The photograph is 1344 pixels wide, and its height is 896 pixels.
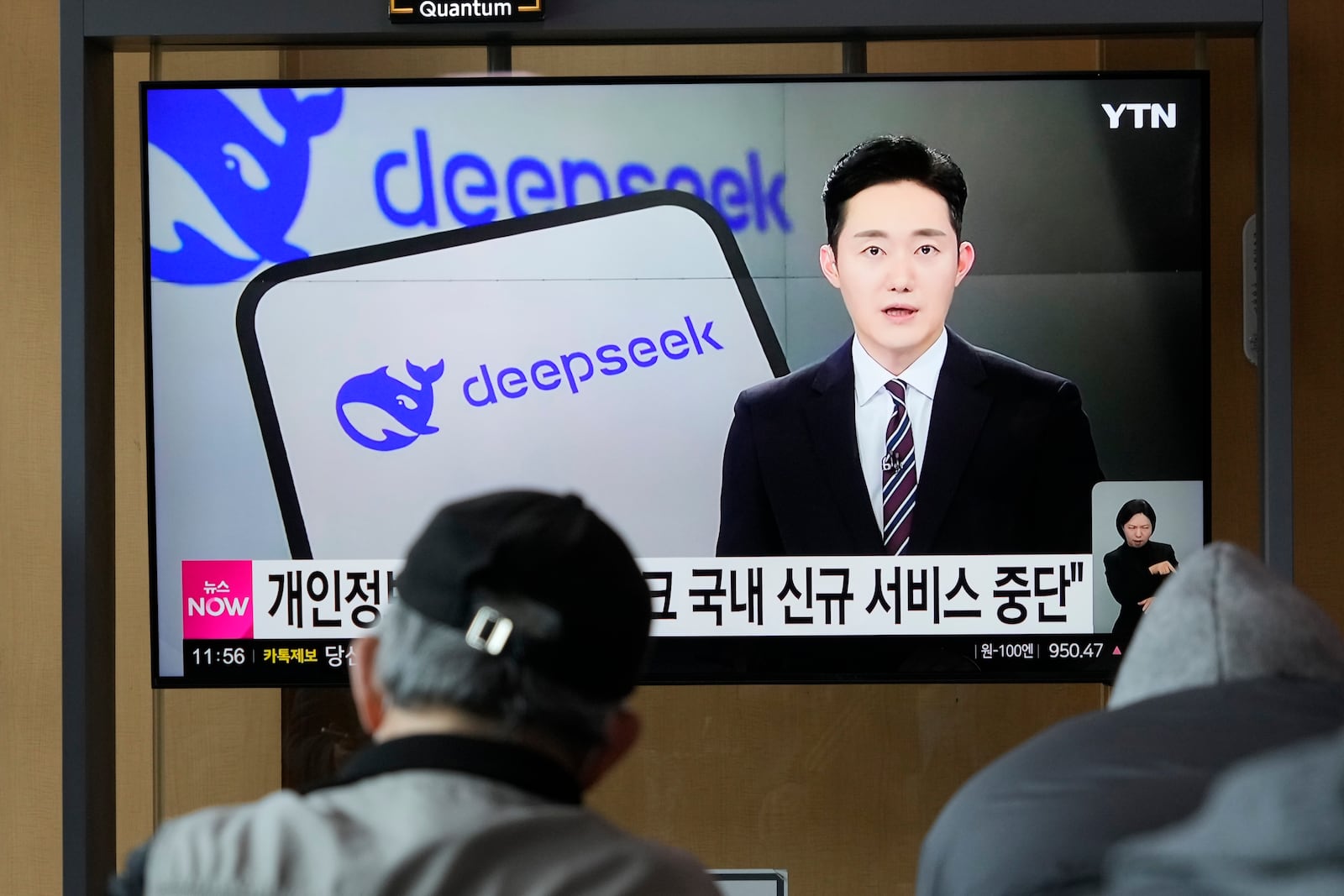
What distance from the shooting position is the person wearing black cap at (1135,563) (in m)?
2.84

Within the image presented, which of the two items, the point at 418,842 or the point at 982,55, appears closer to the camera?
the point at 418,842

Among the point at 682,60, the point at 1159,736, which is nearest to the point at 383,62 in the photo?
the point at 682,60

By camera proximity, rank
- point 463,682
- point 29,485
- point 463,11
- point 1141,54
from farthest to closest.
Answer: point 29,485
point 1141,54
point 463,11
point 463,682

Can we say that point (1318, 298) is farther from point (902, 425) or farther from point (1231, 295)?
point (902, 425)

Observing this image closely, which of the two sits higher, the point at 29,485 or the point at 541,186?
the point at 541,186

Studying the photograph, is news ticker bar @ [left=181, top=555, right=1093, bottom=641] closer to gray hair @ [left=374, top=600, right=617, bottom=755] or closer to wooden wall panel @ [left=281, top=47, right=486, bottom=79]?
wooden wall panel @ [left=281, top=47, right=486, bottom=79]

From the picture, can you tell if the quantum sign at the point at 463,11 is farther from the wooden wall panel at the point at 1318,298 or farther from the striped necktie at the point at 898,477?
the wooden wall panel at the point at 1318,298

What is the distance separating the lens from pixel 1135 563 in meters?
2.84

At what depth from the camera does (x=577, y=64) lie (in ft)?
9.64

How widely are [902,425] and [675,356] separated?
480 millimetres

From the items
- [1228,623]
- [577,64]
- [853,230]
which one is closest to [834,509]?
[853,230]

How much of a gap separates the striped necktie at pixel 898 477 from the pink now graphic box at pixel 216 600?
1.28 metres

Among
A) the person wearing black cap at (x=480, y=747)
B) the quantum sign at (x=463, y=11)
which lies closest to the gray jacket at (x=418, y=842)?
the person wearing black cap at (x=480, y=747)

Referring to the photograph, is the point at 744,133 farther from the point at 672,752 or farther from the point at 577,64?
the point at 672,752
